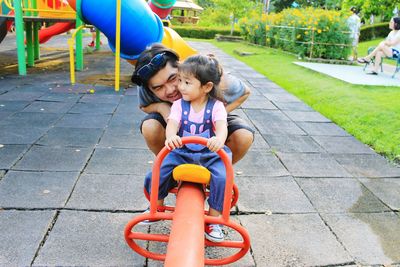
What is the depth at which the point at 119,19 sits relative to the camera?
21.2 feet

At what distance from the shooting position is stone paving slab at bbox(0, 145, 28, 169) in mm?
3521

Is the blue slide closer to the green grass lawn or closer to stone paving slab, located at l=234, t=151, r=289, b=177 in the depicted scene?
the green grass lawn

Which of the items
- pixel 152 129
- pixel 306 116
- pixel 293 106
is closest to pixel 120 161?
pixel 152 129

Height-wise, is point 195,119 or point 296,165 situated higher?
point 195,119

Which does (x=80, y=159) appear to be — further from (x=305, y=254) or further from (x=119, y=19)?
(x=119, y=19)

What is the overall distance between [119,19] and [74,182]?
3.91 metres

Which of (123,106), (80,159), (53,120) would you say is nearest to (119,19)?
(123,106)

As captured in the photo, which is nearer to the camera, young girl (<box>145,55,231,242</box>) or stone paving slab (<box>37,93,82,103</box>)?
young girl (<box>145,55,231,242</box>)

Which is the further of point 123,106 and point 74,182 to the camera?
point 123,106

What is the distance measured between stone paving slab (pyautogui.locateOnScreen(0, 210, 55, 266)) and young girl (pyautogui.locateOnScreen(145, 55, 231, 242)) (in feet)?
2.47

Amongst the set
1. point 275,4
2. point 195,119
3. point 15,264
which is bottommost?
point 15,264

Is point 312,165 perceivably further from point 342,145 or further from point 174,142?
point 174,142

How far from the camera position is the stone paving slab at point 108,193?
2.86 meters

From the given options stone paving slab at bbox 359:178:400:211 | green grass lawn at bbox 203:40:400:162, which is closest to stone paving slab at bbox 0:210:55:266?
stone paving slab at bbox 359:178:400:211
